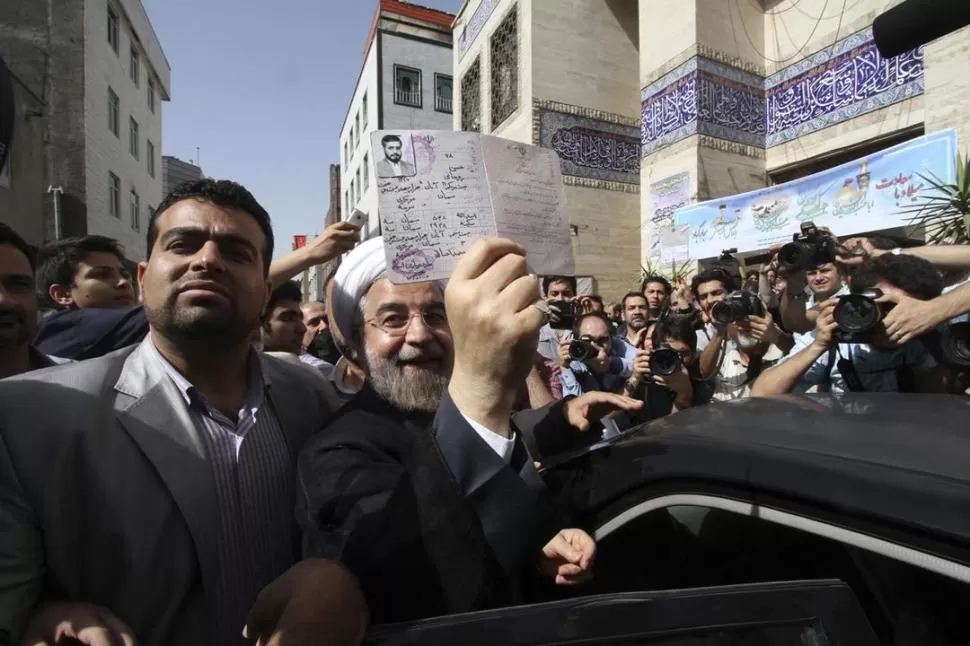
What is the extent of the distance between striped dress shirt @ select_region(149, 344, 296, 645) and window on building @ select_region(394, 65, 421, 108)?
19732 mm

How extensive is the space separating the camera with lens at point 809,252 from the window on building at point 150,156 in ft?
77.2

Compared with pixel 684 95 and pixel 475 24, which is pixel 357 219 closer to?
pixel 684 95

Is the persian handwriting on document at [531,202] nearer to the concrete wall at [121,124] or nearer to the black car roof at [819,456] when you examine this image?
the black car roof at [819,456]

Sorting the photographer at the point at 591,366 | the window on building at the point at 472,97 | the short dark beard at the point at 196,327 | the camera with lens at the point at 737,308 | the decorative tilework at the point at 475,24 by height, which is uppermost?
the decorative tilework at the point at 475,24

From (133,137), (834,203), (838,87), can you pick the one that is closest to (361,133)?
(133,137)

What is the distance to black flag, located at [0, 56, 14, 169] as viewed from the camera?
75cm

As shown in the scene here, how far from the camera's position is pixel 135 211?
19359 mm

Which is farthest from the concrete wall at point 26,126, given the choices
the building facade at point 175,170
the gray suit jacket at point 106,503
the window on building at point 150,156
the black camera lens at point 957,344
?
the building facade at point 175,170

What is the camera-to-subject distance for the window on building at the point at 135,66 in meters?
19.4

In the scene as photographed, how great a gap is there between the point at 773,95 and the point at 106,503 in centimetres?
981

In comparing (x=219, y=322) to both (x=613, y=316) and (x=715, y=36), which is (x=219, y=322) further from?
(x=715, y=36)

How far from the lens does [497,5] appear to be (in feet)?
36.5

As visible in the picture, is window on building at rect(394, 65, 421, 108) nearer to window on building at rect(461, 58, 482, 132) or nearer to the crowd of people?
window on building at rect(461, 58, 482, 132)

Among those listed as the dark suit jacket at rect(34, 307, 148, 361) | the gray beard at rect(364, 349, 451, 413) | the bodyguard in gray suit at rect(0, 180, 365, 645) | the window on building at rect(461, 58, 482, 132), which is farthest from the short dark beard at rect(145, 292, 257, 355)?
the window on building at rect(461, 58, 482, 132)
